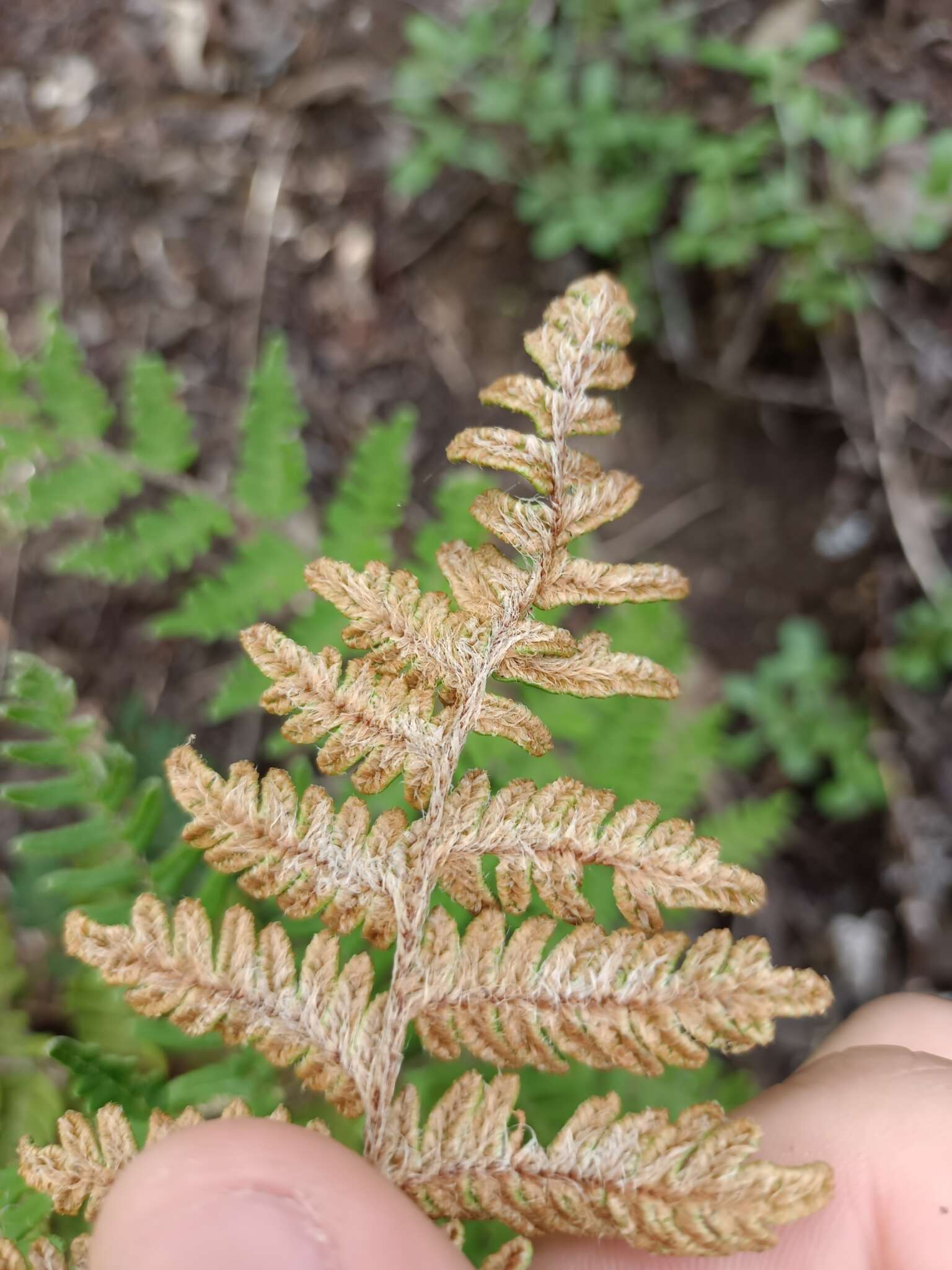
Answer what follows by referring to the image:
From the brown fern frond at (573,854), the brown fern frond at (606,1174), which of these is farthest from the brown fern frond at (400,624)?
the brown fern frond at (606,1174)

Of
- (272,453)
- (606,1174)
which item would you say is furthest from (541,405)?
(272,453)

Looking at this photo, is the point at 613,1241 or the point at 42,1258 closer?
the point at 42,1258

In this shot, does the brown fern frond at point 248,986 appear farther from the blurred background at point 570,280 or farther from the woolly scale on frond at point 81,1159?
the blurred background at point 570,280

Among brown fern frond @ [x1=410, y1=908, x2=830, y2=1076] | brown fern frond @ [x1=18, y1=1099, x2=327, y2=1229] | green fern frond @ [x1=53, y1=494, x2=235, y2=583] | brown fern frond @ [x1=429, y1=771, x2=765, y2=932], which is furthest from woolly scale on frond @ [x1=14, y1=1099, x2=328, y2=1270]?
green fern frond @ [x1=53, y1=494, x2=235, y2=583]

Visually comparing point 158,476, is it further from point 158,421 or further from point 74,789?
point 74,789

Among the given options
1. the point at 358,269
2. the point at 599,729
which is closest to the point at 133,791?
the point at 599,729
